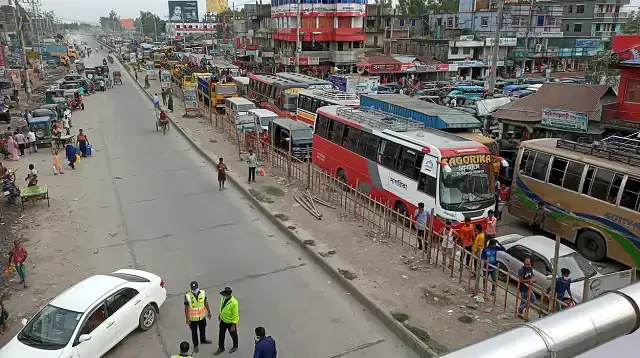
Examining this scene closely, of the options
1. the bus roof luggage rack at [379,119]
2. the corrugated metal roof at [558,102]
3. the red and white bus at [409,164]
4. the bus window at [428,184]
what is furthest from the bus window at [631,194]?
the corrugated metal roof at [558,102]

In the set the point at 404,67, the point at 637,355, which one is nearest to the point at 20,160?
the point at 637,355

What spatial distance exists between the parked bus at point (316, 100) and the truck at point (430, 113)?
48.3 inches

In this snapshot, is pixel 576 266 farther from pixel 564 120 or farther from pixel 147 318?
pixel 564 120

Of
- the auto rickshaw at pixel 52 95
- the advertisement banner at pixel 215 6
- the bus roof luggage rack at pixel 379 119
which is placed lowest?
the auto rickshaw at pixel 52 95

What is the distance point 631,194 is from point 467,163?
12.8ft

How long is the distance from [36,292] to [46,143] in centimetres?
1757

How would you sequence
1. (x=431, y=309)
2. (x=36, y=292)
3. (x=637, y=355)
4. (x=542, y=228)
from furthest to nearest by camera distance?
(x=542, y=228) → (x=36, y=292) → (x=431, y=309) → (x=637, y=355)

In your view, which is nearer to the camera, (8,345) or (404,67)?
(8,345)

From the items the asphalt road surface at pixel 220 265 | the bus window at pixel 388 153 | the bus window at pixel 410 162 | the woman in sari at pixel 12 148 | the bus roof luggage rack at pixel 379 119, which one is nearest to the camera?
the asphalt road surface at pixel 220 265

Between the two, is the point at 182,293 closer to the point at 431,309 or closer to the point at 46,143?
the point at 431,309

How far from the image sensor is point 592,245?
13031 millimetres

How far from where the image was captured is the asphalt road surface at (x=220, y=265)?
9.24 meters

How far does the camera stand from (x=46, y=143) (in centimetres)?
2573

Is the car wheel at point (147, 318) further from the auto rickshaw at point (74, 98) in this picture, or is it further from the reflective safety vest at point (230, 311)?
the auto rickshaw at point (74, 98)
